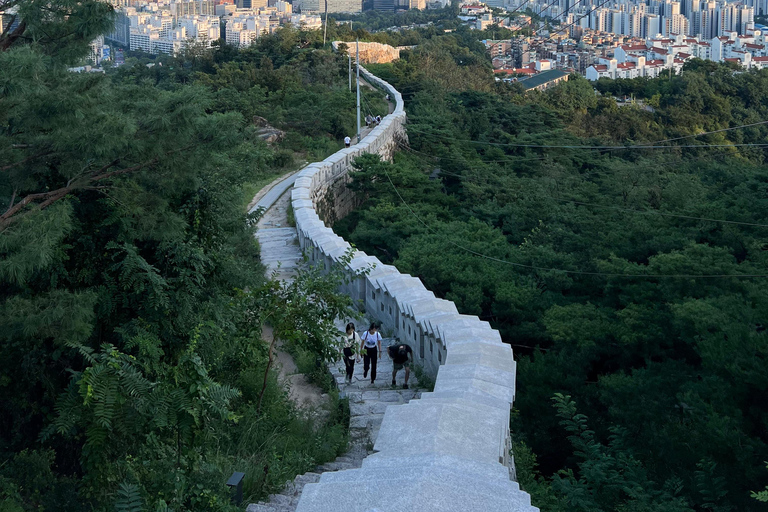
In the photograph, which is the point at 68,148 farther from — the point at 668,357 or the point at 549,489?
the point at 668,357

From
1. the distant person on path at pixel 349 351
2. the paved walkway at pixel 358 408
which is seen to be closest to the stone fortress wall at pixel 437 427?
the paved walkway at pixel 358 408

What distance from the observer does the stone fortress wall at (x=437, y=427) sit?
4.07 metres

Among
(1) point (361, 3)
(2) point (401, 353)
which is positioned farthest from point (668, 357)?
(1) point (361, 3)

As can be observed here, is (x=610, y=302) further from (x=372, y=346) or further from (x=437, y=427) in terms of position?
(x=437, y=427)

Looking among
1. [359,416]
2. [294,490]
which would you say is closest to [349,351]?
[359,416]

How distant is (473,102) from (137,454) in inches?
1161

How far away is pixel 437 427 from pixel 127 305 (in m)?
2.71

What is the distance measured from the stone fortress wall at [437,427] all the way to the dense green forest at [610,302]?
2.09 feet

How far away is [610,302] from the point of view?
10.6m

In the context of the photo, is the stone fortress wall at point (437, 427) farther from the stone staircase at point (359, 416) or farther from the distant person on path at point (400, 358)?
the stone staircase at point (359, 416)

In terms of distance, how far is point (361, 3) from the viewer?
149 meters

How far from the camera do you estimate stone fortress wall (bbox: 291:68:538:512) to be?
407cm

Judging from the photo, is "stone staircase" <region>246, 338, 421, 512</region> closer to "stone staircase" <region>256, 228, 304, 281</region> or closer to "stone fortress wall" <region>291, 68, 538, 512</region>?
"stone fortress wall" <region>291, 68, 538, 512</region>

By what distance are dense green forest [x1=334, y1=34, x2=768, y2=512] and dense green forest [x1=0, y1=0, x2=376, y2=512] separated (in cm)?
198
